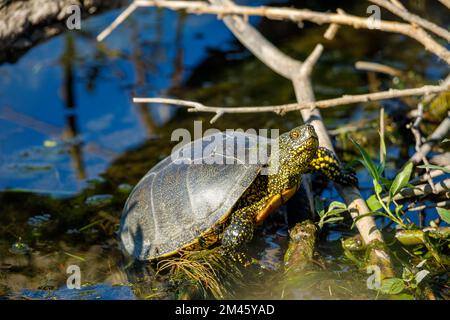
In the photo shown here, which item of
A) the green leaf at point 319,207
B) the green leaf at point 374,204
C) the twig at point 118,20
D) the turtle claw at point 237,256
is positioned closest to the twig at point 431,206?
the green leaf at point 374,204

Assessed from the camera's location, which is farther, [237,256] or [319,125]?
[319,125]

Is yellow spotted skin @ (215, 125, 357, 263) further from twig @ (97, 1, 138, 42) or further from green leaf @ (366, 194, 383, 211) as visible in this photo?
twig @ (97, 1, 138, 42)

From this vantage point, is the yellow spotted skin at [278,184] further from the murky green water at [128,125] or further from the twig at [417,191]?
the twig at [417,191]

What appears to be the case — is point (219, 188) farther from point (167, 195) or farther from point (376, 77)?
point (376, 77)

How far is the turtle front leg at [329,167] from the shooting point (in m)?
3.95

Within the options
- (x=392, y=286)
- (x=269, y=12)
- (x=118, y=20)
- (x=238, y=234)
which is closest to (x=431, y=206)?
(x=392, y=286)

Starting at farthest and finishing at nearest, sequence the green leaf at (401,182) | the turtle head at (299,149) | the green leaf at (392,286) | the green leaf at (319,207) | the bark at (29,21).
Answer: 1. the bark at (29,21)
2. the green leaf at (319,207)
3. the turtle head at (299,149)
4. the green leaf at (401,182)
5. the green leaf at (392,286)

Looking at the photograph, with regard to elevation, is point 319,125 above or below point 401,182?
above

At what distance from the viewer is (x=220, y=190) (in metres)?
3.78

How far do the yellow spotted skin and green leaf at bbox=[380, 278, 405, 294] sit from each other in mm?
933

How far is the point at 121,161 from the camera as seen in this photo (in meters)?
5.56

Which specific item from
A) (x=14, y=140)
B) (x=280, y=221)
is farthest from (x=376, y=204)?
(x=14, y=140)

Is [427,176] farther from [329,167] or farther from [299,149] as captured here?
[299,149]

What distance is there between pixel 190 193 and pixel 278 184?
600mm
